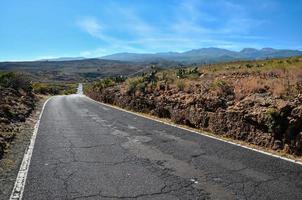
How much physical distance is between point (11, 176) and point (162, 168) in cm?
314

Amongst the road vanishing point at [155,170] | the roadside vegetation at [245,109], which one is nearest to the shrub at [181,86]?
the roadside vegetation at [245,109]

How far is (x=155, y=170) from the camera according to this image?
8.08 metres

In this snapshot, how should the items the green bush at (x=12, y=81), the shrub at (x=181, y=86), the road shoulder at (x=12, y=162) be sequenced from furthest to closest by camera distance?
1. the green bush at (x=12, y=81)
2. the shrub at (x=181, y=86)
3. the road shoulder at (x=12, y=162)

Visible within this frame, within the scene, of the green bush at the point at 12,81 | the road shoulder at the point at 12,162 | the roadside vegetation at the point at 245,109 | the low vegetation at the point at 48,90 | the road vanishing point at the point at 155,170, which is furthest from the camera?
the low vegetation at the point at 48,90

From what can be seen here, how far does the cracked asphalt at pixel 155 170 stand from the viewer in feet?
21.4

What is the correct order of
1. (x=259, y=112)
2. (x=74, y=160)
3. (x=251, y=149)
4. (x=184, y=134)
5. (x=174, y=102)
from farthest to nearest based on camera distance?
(x=174, y=102) → (x=184, y=134) → (x=259, y=112) → (x=251, y=149) → (x=74, y=160)

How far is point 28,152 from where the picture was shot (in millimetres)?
10344

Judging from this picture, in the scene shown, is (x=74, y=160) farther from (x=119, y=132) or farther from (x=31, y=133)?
(x=31, y=133)

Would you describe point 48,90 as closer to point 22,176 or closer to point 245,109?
point 245,109

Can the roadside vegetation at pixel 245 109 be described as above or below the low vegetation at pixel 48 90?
above

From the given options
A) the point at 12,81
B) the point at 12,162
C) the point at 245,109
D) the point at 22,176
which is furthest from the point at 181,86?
the point at 12,81

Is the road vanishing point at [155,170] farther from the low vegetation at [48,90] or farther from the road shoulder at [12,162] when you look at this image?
the low vegetation at [48,90]

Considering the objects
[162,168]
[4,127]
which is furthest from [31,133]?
[162,168]

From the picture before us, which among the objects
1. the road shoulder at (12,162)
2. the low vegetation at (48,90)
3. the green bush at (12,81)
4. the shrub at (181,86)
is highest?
the shrub at (181,86)
